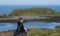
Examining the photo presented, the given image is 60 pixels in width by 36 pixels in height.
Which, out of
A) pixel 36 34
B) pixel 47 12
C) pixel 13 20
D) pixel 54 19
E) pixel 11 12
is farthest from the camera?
pixel 54 19

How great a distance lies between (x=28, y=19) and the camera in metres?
14.7

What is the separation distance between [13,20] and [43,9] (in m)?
3.25

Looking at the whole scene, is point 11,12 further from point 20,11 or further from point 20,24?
point 20,24

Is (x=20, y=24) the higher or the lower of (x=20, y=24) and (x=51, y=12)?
the higher

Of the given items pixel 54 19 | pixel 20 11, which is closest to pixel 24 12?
pixel 20 11

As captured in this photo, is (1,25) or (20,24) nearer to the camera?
(20,24)

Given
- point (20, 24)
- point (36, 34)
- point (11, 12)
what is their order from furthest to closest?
1. point (11, 12)
2. point (36, 34)
3. point (20, 24)

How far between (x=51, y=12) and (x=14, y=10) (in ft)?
7.80

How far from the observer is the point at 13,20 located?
14.4m

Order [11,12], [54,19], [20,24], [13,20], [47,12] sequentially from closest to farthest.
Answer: [20,24] < [11,12] < [47,12] < [13,20] < [54,19]

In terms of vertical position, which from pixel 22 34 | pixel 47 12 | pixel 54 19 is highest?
pixel 22 34

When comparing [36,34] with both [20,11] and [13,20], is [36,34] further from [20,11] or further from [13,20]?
[13,20]

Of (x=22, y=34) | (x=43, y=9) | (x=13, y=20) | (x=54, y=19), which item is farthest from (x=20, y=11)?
(x=22, y=34)

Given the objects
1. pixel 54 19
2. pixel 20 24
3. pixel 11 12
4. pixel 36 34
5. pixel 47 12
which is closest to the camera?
pixel 20 24
